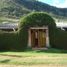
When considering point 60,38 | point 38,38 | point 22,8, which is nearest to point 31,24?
point 38,38

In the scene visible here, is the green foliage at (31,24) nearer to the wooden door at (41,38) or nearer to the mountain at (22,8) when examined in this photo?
the wooden door at (41,38)

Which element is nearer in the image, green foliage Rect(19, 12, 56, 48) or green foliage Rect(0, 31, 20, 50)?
green foliage Rect(0, 31, 20, 50)

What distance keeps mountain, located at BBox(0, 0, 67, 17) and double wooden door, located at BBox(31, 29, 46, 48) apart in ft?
319

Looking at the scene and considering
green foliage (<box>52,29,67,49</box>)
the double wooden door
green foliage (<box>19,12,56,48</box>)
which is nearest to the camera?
green foliage (<box>19,12,56,48</box>)

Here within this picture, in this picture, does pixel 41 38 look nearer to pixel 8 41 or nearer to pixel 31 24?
pixel 31 24

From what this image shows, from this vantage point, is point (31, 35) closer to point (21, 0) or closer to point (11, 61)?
point (11, 61)

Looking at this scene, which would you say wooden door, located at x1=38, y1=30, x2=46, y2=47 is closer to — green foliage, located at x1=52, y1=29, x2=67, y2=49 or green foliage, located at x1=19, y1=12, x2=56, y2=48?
green foliage, located at x1=19, y1=12, x2=56, y2=48

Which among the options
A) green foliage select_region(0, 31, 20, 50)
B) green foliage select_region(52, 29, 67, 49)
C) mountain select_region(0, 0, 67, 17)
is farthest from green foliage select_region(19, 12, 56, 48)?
mountain select_region(0, 0, 67, 17)

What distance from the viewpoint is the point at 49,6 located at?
166 m

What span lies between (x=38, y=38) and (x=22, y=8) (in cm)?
11295

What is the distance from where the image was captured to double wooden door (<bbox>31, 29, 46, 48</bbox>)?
1495 inches

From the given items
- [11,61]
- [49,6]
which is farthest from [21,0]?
[11,61]

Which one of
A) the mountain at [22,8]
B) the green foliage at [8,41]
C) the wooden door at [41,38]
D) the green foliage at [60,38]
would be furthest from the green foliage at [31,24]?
the mountain at [22,8]

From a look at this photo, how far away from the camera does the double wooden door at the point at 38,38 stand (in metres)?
38.0
